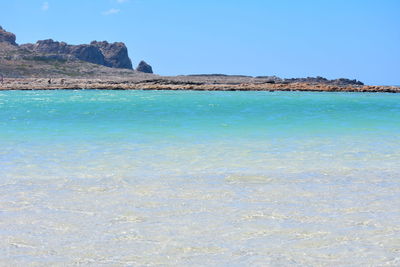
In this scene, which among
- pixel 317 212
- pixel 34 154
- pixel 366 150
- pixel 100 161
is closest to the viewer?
pixel 317 212

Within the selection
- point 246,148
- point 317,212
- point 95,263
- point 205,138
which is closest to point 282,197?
point 317,212

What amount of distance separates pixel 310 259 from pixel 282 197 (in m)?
2.53

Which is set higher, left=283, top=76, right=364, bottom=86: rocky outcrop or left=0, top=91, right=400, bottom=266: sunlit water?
left=283, top=76, right=364, bottom=86: rocky outcrop

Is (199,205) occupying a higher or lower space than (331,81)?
lower

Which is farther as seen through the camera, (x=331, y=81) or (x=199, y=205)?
(x=331, y=81)

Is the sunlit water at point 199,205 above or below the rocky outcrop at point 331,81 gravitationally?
below

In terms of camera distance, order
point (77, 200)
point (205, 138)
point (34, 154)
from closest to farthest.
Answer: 1. point (77, 200)
2. point (34, 154)
3. point (205, 138)

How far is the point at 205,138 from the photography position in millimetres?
15750

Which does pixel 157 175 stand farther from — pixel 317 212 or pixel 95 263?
pixel 95 263

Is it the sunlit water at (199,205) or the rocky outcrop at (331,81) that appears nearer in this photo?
the sunlit water at (199,205)

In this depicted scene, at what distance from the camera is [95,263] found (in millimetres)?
4699

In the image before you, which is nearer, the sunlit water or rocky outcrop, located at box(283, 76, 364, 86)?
the sunlit water

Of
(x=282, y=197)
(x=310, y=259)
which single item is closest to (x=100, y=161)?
(x=282, y=197)

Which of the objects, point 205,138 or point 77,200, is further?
point 205,138
